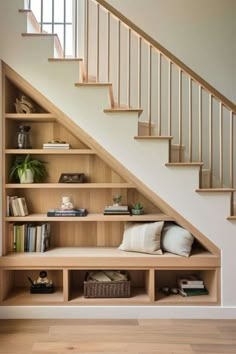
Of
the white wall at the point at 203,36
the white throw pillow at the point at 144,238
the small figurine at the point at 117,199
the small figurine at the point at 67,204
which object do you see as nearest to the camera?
the white throw pillow at the point at 144,238

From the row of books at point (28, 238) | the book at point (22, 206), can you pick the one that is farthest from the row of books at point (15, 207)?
the row of books at point (28, 238)

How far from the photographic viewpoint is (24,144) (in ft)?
10.6

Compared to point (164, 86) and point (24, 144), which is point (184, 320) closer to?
point (24, 144)

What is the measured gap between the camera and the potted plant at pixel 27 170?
126 inches

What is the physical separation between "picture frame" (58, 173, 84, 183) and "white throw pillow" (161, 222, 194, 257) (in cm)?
93

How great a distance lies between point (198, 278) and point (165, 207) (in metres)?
0.84

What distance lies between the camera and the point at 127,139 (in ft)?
9.62

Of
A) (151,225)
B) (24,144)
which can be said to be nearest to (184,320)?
(151,225)

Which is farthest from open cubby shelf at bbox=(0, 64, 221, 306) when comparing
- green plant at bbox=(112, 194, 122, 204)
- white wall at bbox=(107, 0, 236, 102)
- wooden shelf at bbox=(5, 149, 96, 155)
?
white wall at bbox=(107, 0, 236, 102)

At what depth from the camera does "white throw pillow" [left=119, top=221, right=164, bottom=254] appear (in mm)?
3021

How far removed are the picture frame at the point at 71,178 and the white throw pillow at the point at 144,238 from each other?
677 millimetres

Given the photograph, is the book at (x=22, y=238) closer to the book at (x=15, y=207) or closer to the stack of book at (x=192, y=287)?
the book at (x=15, y=207)

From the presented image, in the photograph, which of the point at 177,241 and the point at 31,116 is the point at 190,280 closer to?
the point at 177,241

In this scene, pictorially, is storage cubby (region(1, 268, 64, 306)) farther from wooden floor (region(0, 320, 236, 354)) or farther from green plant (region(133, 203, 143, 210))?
green plant (region(133, 203, 143, 210))
